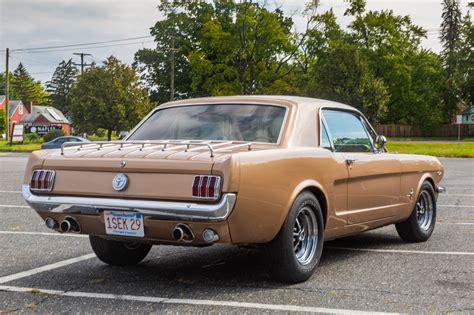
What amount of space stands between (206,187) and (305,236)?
1.22 m

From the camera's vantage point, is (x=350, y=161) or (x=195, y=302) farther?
(x=350, y=161)

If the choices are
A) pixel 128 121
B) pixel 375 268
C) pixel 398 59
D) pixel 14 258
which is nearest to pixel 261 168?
pixel 375 268

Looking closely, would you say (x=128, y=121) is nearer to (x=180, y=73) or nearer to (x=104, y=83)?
(x=104, y=83)

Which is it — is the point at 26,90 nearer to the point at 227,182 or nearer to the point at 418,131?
the point at 418,131

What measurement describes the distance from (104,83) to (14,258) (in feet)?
156

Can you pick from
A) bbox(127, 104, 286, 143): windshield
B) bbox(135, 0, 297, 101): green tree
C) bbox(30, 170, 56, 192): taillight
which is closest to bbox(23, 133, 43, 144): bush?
bbox(135, 0, 297, 101): green tree

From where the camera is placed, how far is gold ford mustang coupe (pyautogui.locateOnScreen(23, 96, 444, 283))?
4449 mm

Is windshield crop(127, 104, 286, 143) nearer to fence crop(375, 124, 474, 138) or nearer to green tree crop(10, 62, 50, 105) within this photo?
fence crop(375, 124, 474, 138)

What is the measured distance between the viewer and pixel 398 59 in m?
60.6

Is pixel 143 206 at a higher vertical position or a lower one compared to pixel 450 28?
lower

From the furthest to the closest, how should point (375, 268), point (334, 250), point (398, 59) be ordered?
point (398, 59) < point (334, 250) < point (375, 268)

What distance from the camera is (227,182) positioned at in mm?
4336

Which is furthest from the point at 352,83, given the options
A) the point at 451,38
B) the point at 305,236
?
the point at 451,38

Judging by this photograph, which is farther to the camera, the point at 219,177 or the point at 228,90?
the point at 228,90
